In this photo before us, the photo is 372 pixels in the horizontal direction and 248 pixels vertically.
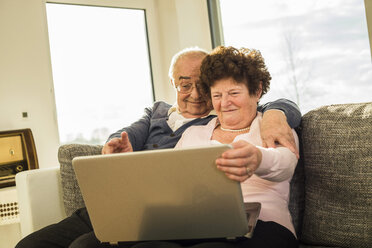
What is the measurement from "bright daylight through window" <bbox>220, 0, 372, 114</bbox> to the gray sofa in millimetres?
831

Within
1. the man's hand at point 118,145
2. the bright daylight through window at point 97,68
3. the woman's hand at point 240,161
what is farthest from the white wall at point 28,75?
the woman's hand at point 240,161

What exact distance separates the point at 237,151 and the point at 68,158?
1.10m

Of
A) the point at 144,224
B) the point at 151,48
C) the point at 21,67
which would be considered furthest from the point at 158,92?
the point at 144,224

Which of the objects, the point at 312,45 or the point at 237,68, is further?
the point at 312,45

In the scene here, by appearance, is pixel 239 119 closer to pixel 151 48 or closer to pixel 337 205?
pixel 337 205

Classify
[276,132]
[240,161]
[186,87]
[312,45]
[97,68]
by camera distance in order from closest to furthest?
[240,161] < [276,132] < [186,87] < [312,45] < [97,68]

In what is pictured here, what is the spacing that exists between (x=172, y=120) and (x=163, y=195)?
0.86m

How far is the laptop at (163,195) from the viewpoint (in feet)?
2.97

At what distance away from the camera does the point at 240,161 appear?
0.90 metres

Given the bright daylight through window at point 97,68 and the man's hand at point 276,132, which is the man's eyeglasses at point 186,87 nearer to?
the man's hand at point 276,132

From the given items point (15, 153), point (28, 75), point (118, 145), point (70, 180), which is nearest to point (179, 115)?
point (118, 145)

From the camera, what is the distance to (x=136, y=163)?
934mm

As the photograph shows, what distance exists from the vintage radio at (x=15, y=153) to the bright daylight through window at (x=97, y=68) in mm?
467

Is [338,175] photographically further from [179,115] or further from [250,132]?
[179,115]
